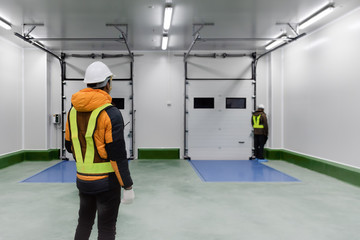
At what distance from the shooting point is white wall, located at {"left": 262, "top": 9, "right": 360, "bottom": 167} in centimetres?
589

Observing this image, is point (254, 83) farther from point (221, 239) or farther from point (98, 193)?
point (98, 193)

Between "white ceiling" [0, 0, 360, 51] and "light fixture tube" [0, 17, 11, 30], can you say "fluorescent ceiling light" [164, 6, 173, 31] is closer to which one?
"white ceiling" [0, 0, 360, 51]

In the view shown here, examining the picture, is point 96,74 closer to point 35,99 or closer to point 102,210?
point 102,210

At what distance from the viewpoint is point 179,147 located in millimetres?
9383

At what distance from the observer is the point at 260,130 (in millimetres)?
8648

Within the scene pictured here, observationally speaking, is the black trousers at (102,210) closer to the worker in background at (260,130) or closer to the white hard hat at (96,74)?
the white hard hat at (96,74)

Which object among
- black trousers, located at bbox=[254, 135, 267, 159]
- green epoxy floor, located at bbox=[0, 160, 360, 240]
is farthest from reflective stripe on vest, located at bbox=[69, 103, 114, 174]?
black trousers, located at bbox=[254, 135, 267, 159]

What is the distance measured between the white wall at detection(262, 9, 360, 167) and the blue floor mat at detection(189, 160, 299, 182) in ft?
4.29

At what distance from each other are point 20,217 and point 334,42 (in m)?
7.35

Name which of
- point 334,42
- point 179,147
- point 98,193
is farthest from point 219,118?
point 98,193

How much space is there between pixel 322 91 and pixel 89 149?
6.67 metres

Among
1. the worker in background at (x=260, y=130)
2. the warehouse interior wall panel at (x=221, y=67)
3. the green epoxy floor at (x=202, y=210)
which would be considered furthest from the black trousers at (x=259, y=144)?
the green epoxy floor at (x=202, y=210)

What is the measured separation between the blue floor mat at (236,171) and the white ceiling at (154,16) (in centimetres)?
377

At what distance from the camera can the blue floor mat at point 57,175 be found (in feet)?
20.0
